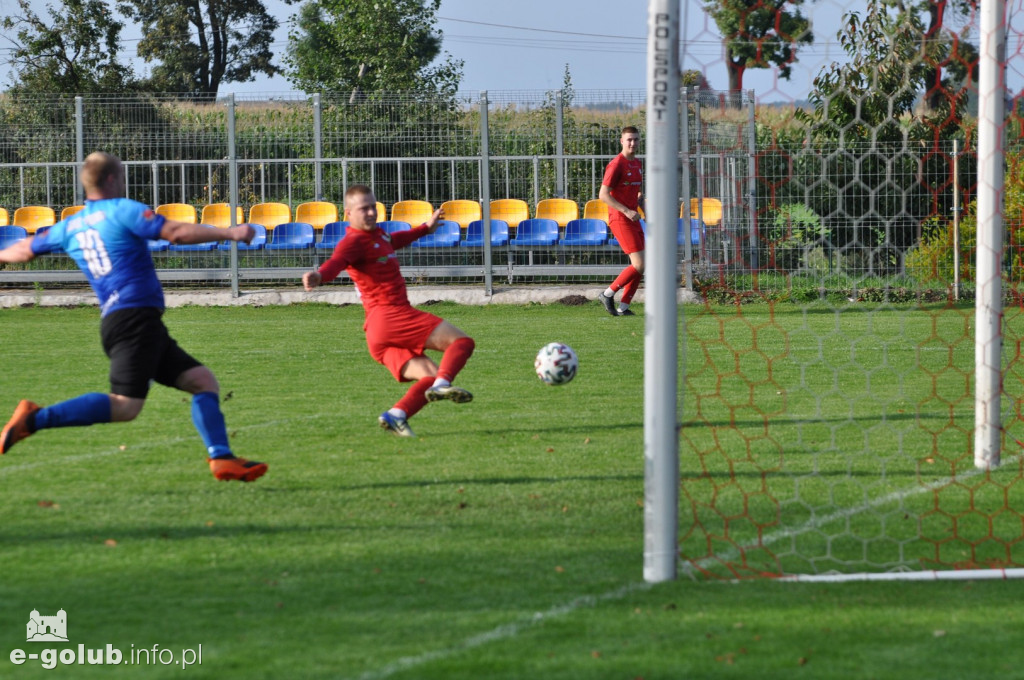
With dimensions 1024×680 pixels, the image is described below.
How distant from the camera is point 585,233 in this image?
17.9 m

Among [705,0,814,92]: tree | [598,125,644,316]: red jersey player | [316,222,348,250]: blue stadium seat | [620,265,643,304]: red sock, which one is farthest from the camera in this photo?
[316,222,348,250]: blue stadium seat

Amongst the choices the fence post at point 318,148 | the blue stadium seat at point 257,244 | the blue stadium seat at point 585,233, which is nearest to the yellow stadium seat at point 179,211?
the blue stadium seat at point 257,244

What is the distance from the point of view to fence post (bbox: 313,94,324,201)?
18953mm

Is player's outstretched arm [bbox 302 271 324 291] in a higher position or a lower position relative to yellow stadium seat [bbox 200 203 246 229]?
lower

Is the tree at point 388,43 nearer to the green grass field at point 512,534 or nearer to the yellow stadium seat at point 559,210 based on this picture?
A: the yellow stadium seat at point 559,210

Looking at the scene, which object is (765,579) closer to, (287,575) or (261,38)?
(287,575)

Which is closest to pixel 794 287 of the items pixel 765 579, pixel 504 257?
pixel 765 579

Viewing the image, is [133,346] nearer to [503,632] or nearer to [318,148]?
[503,632]

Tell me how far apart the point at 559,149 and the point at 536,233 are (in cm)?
199

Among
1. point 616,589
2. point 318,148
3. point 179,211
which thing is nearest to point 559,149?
point 318,148

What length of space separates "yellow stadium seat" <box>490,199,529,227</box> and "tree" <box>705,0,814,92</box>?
1438 cm

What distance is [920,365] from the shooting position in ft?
32.4

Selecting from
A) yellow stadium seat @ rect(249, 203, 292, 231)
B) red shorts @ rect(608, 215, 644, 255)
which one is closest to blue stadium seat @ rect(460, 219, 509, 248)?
yellow stadium seat @ rect(249, 203, 292, 231)

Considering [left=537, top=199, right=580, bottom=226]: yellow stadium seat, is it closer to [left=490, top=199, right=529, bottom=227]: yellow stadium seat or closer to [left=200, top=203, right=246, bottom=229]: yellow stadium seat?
[left=490, top=199, right=529, bottom=227]: yellow stadium seat
